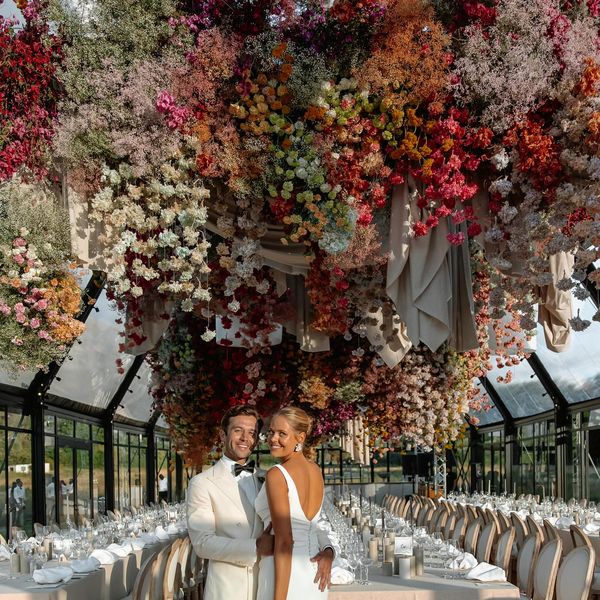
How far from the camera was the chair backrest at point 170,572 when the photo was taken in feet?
20.8

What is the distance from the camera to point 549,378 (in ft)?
65.8

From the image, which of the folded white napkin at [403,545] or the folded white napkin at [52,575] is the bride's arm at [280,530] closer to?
the folded white napkin at [52,575]

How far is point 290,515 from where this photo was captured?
4324 mm

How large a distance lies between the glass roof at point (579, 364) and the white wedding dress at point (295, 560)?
38.3 ft

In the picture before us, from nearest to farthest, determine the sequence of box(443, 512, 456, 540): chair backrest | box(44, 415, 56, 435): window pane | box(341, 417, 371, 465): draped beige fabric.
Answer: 1. box(443, 512, 456, 540): chair backrest
2. box(44, 415, 56, 435): window pane
3. box(341, 417, 371, 465): draped beige fabric

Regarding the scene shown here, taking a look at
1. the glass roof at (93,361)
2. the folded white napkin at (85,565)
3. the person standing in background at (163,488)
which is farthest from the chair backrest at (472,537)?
the person standing in background at (163,488)

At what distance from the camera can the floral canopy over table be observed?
17.2 ft

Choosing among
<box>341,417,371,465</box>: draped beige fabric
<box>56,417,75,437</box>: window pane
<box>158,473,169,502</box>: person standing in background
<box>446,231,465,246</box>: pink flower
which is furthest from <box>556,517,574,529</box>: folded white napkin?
<box>158,473,169,502</box>: person standing in background

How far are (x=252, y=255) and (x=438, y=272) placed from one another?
3.95 ft

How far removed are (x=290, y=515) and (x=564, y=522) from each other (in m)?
8.82

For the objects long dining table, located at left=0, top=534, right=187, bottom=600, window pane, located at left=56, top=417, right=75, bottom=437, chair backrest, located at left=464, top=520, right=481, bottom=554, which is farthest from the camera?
window pane, located at left=56, top=417, right=75, bottom=437

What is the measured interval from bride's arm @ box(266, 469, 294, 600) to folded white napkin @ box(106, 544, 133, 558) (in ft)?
14.9

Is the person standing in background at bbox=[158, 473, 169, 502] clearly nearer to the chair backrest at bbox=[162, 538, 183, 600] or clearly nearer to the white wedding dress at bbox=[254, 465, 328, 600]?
the chair backrest at bbox=[162, 538, 183, 600]

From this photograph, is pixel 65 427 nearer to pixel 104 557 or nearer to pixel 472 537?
pixel 472 537
